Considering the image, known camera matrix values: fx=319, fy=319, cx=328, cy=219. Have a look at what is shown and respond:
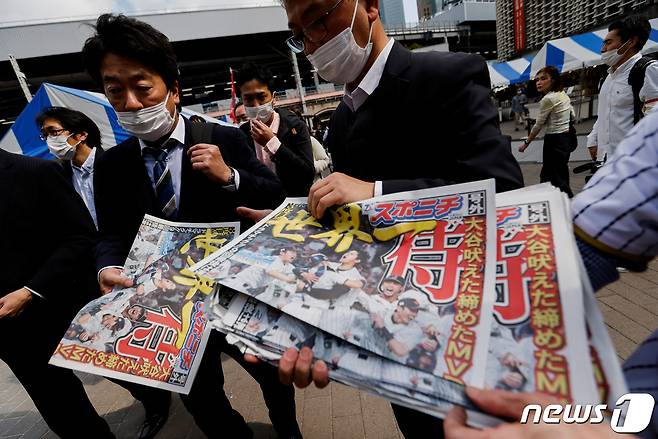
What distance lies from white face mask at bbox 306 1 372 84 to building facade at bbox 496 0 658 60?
36850 mm

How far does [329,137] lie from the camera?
1417 mm

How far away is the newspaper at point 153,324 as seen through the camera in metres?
1.01

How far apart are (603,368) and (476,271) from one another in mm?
240

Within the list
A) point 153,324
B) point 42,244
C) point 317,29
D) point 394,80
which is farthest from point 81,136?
point 394,80

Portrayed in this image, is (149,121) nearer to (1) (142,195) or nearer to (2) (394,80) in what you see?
(1) (142,195)

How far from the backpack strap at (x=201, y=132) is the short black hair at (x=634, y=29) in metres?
3.52

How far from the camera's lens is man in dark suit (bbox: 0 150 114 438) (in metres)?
1.59

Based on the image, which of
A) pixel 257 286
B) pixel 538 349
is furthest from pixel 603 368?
pixel 257 286

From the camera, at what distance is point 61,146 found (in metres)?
2.85

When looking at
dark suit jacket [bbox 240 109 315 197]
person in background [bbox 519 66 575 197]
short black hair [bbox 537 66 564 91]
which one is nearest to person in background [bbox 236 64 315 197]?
dark suit jacket [bbox 240 109 315 197]

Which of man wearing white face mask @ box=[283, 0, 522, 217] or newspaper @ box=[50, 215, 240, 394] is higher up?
man wearing white face mask @ box=[283, 0, 522, 217]

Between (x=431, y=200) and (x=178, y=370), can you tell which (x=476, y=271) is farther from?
(x=178, y=370)

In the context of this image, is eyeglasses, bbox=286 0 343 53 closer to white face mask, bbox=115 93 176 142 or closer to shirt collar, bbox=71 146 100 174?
white face mask, bbox=115 93 176 142

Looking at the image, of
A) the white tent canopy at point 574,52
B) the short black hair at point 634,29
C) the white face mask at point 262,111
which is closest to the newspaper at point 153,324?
the white face mask at point 262,111
